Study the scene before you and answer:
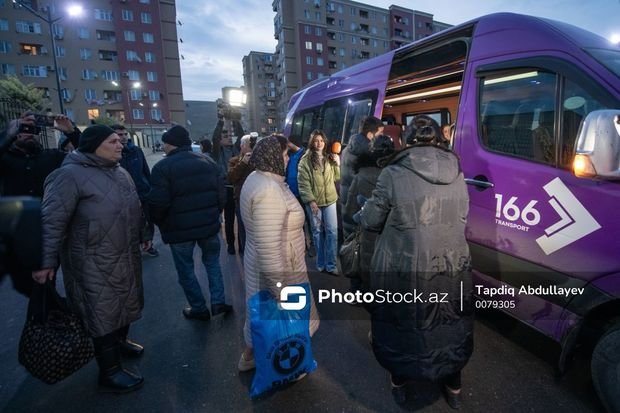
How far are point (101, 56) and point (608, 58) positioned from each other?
55.8 m

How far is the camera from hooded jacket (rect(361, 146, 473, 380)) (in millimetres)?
1861

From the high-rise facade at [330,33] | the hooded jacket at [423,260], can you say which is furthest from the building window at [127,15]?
the hooded jacket at [423,260]

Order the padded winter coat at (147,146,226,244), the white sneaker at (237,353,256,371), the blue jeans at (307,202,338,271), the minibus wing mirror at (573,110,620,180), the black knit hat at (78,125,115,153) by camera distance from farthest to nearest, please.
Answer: the blue jeans at (307,202,338,271), the padded winter coat at (147,146,226,244), the white sneaker at (237,353,256,371), the black knit hat at (78,125,115,153), the minibus wing mirror at (573,110,620,180)

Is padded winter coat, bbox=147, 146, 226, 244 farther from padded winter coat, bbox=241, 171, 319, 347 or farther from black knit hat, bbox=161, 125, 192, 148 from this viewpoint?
padded winter coat, bbox=241, 171, 319, 347

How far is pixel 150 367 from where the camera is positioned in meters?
2.71

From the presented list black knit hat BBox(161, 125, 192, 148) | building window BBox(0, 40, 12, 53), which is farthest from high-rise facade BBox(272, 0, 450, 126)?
black knit hat BBox(161, 125, 192, 148)

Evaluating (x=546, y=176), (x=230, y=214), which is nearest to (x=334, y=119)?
(x=230, y=214)

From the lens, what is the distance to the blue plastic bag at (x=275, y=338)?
211cm

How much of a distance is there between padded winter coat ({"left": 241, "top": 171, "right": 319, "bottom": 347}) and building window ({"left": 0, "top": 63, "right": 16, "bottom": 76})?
56263mm

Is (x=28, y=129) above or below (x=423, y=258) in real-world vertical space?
above

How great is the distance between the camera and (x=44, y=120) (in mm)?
3428

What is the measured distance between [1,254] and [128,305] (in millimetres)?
1620

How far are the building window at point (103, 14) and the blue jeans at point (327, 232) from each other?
54660 millimetres

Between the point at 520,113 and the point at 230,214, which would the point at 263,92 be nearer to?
the point at 230,214
